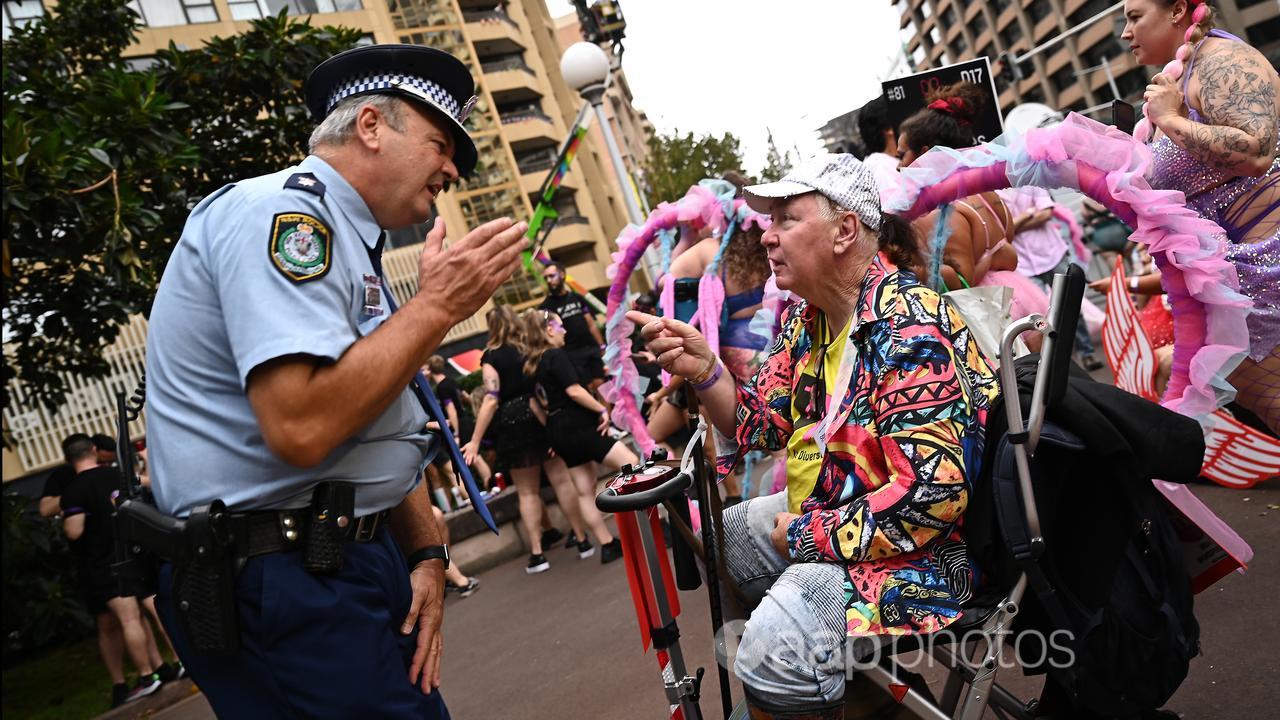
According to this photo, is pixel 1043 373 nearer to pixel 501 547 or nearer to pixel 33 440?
pixel 501 547

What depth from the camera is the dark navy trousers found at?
1.88 metres

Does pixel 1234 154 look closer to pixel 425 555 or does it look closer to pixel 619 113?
pixel 425 555

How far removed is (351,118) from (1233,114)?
2.88 m

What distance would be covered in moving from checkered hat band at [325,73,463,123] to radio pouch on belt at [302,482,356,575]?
91 cm

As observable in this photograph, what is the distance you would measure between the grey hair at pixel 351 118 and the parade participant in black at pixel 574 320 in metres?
6.37

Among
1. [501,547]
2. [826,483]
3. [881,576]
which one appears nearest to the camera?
[881,576]

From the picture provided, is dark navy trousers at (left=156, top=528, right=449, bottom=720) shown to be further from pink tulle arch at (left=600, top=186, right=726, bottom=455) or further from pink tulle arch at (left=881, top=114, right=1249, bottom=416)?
pink tulle arch at (left=600, top=186, right=726, bottom=455)

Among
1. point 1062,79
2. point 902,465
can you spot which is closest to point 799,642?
point 902,465

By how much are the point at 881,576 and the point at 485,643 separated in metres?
4.38

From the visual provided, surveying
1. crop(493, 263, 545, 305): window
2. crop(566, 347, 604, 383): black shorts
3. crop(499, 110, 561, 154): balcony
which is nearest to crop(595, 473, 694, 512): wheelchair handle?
crop(566, 347, 604, 383): black shorts

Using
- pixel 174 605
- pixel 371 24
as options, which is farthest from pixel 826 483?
pixel 371 24

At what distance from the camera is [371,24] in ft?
108

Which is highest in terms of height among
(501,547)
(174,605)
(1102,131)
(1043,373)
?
(1102,131)

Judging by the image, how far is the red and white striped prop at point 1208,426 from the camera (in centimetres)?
362
